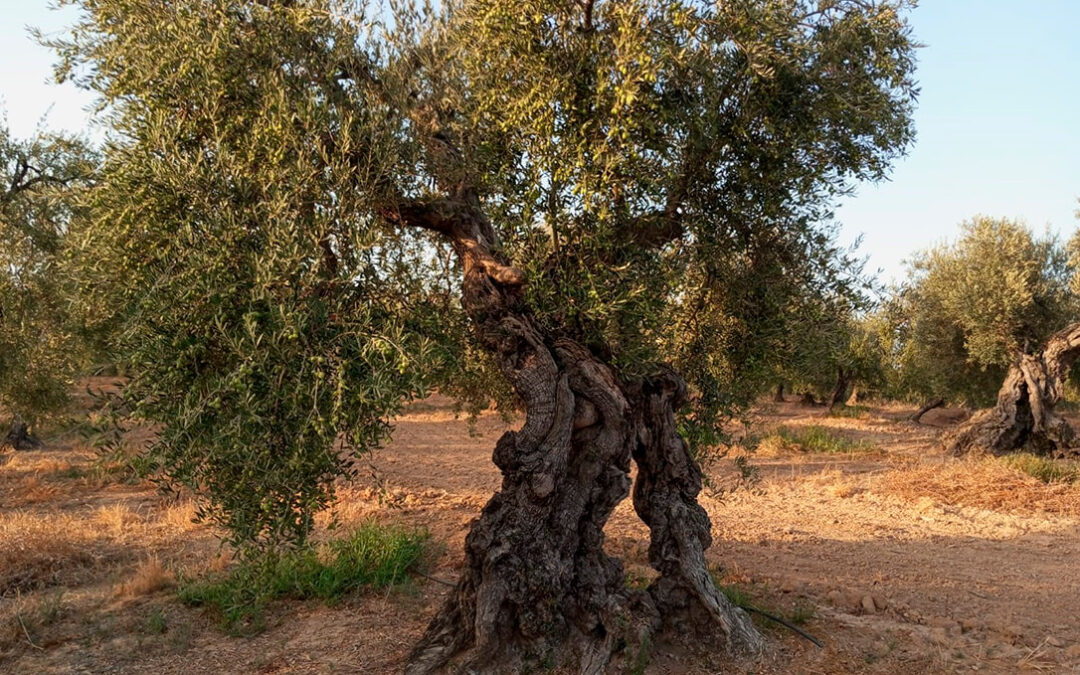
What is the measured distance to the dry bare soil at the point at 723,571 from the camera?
7.37 meters

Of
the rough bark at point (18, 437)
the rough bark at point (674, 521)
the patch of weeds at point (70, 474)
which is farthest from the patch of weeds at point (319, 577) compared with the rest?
the rough bark at point (18, 437)

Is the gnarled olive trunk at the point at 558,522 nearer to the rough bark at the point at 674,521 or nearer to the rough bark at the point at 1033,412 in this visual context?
the rough bark at the point at 674,521

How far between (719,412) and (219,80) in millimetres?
6368

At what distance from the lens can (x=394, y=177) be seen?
6.55 meters

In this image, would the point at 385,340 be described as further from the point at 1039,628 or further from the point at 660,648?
the point at 1039,628

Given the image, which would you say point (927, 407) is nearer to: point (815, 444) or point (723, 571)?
point (815, 444)

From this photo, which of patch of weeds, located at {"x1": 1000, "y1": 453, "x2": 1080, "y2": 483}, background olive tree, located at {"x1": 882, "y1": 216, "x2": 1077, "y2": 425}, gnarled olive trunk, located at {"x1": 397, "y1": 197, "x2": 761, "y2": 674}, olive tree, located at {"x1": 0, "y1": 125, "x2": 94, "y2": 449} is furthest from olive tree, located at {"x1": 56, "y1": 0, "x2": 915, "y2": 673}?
background olive tree, located at {"x1": 882, "y1": 216, "x2": 1077, "y2": 425}

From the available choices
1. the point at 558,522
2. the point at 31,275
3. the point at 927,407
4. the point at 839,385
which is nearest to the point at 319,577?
the point at 558,522

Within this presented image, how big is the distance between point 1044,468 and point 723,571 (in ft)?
36.0

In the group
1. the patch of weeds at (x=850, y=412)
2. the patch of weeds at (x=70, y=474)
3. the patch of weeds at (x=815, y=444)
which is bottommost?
the patch of weeds at (x=70, y=474)

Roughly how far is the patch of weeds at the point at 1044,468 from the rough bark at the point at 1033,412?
7.02 ft

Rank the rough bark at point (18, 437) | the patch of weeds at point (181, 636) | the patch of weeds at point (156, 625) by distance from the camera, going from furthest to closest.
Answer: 1. the rough bark at point (18, 437)
2. the patch of weeds at point (156, 625)
3. the patch of weeds at point (181, 636)

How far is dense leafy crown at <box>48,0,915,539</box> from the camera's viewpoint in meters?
5.45

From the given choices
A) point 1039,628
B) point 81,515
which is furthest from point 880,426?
point 81,515
